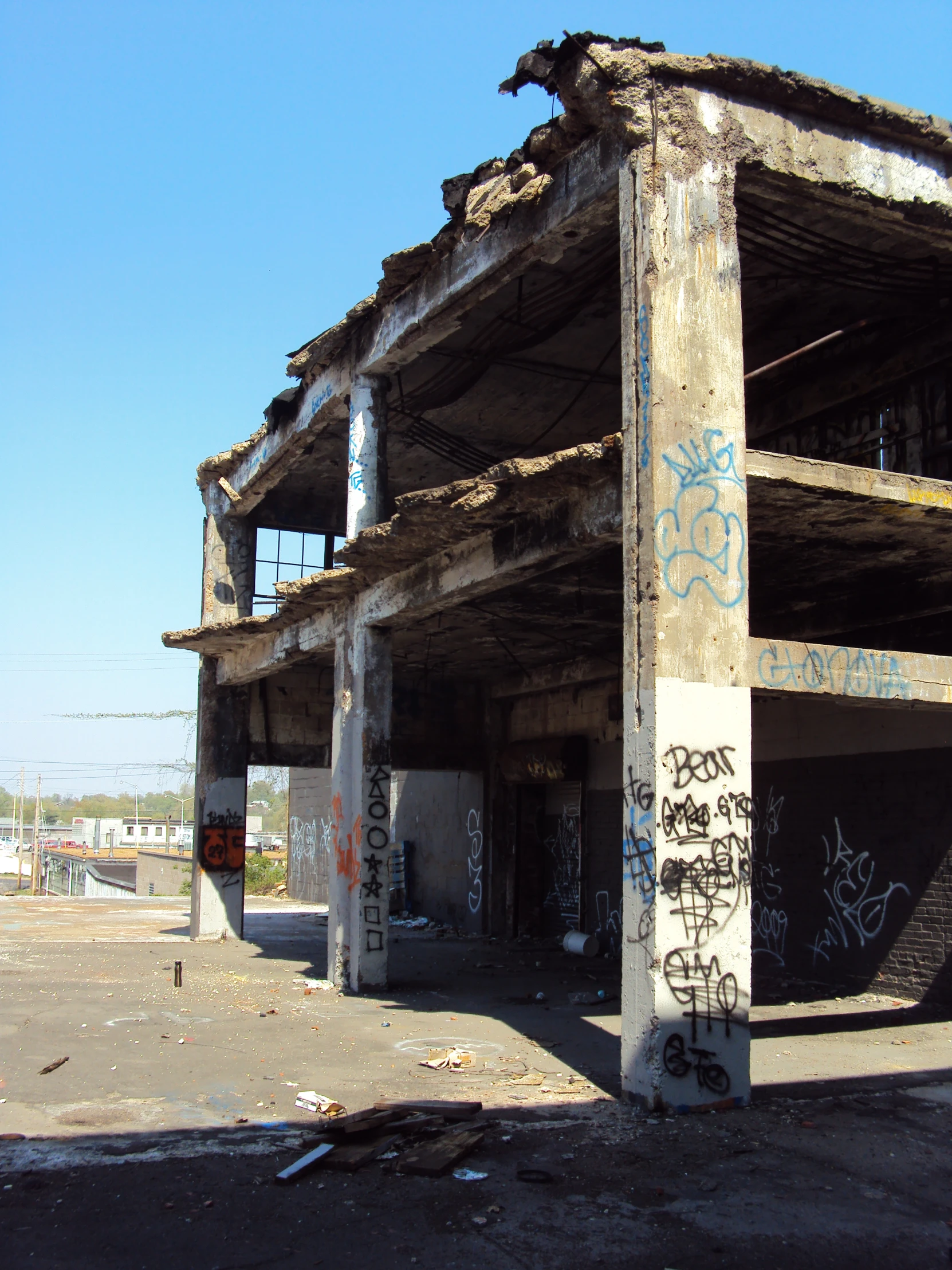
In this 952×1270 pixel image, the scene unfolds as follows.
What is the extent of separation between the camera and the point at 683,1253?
4305 mm

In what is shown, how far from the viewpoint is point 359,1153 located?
5336 millimetres

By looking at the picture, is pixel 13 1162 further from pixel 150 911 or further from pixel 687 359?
pixel 150 911

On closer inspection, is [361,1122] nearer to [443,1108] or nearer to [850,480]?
[443,1108]

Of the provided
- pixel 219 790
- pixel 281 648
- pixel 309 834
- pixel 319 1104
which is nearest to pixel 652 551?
pixel 319 1104

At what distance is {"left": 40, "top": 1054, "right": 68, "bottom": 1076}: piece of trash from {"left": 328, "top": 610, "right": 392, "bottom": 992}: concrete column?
375 cm

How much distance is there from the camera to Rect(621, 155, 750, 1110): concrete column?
6.47 metres

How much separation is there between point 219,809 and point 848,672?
36.0ft

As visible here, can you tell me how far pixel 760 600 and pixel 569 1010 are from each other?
469cm

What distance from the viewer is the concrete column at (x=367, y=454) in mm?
11727

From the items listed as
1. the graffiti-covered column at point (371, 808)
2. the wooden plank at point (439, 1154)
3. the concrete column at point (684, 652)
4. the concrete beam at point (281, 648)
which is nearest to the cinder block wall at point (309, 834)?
the concrete beam at point (281, 648)

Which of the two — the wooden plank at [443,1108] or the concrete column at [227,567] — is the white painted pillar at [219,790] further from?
the wooden plank at [443,1108]

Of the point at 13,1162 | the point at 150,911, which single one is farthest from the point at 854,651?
the point at 150,911

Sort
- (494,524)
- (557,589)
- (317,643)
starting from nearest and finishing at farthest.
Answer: (494,524)
(557,589)
(317,643)

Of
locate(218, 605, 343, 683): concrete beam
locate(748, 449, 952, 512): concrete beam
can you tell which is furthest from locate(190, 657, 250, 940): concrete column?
locate(748, 449, 952, 512): concrete beam
